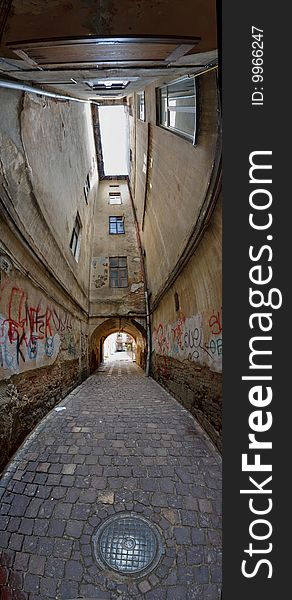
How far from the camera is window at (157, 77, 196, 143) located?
5090 mm

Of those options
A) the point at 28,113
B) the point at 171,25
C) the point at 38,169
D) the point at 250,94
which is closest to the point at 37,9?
the point at 171,25

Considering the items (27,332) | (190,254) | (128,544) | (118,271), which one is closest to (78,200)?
(118,271)

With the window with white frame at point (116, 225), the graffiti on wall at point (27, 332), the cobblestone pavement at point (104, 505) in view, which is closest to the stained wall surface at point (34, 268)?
the graffiti on wall at point (27, 332)

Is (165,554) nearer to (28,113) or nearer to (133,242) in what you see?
(28,113)


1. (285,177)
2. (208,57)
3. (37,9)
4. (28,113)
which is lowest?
(285,177)

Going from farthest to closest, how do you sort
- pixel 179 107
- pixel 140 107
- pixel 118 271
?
pixel 118 271, pixel 140 107, pixel 179 107

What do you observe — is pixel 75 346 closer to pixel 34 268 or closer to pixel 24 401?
pixel 34 268

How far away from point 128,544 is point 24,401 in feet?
9.00

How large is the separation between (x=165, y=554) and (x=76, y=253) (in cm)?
931

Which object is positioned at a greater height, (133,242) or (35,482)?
(133,242)

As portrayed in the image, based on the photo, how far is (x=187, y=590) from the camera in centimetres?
274

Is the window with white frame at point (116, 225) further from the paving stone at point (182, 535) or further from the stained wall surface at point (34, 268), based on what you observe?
the paving stone at point (182, 535)

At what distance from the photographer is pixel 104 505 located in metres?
3.47

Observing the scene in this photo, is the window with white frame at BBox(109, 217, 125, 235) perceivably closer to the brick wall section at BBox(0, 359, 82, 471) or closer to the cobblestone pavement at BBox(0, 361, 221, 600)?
the brick wall section at BBox(0, 359, 82, 471)
